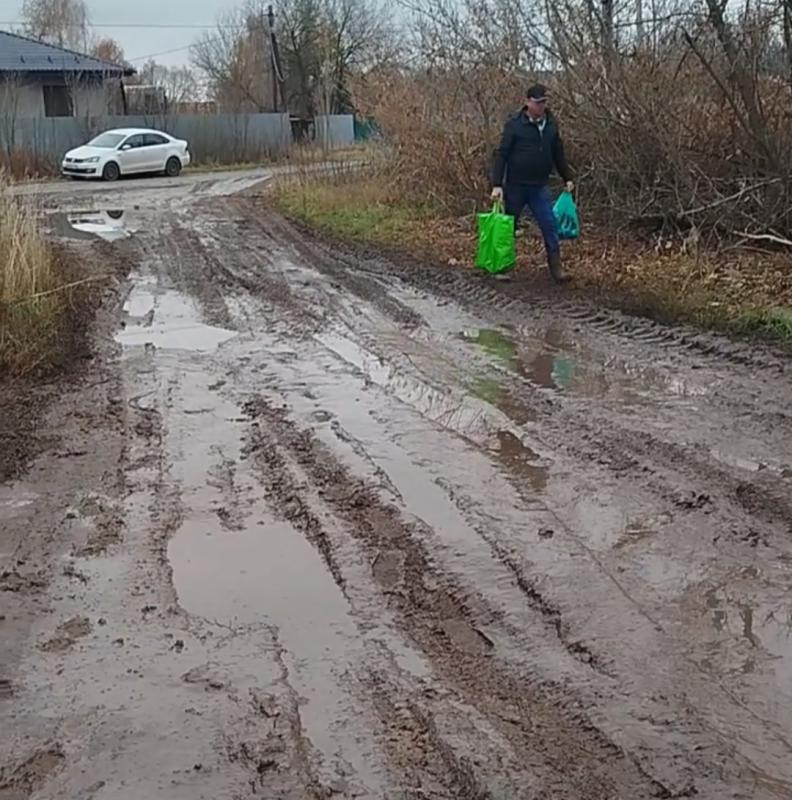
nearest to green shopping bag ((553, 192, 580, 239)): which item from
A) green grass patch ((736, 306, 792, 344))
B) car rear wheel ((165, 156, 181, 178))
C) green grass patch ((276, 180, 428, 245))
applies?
green grass patch ((736, 306, 792, 344))

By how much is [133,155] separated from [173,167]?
186 cm

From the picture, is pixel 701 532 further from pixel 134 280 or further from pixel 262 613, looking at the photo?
pixel 134 280

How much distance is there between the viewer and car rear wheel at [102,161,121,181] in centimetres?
3100

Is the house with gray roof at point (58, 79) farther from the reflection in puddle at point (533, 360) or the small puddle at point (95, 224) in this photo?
the reflection in puddle at point (533, 360)

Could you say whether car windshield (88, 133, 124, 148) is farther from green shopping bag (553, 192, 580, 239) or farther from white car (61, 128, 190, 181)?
green shopping bag (553, 192, 580, 239)

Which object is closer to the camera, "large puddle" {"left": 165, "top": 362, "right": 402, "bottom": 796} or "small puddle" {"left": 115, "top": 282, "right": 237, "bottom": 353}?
"large puddle" {"left": 165, "top": 362, "right": 402, "bottom": 796}

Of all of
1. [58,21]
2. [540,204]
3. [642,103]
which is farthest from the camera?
[58,21]

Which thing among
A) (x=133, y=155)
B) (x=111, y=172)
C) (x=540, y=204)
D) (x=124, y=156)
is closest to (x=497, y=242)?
(x=540, y=204)

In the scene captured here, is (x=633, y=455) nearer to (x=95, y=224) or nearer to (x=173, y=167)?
(x=95, y=224)

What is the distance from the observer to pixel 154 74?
61.2 metres

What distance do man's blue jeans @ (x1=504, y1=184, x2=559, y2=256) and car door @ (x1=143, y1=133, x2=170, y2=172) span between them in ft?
77.2

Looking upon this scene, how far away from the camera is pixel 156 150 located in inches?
1288

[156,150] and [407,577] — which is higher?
[156,150]

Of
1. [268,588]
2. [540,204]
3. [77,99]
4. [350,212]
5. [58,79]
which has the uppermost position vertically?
[58,79]
